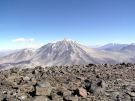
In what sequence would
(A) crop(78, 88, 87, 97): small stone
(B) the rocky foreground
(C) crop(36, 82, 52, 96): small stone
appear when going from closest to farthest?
(B) the rocky foreground
(C) crop(36, 82, 52, 96): small stone
(A) crop(78, 88, 87, 97): small stone

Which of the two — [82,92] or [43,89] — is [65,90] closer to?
[82,92]

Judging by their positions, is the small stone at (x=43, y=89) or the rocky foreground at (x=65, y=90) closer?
the rocky foreground at (x=65, y=90)

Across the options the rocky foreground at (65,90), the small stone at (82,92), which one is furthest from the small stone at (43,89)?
the small stone at (82,92)

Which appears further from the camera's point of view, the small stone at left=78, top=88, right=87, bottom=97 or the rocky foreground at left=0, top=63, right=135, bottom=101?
the small stone at left=78, top=88, right=87, bottom=97

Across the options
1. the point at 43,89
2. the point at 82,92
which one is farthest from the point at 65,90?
the point at 43,89

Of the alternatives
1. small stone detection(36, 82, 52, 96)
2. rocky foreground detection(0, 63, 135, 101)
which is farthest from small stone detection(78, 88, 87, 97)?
small stone detection(36, 82, 52, 96)

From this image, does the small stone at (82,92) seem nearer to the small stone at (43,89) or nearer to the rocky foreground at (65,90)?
the rocky foreground at (65,90)

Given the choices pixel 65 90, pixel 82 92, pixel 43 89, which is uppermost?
pixel 43 89

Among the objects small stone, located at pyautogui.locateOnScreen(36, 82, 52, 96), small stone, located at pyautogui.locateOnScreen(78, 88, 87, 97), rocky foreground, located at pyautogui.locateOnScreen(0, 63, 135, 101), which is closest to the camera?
rocky foreground, located at pyautogui.locateOnScreen(0, 63, 135, 101)

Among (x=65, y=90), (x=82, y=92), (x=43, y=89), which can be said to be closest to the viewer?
(x=43, y=89)

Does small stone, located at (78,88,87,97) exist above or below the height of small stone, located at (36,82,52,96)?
below

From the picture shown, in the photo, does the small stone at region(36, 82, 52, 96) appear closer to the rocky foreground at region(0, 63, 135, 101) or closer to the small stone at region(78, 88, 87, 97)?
the rocky foreground at region(0, 63, 135, 101)
